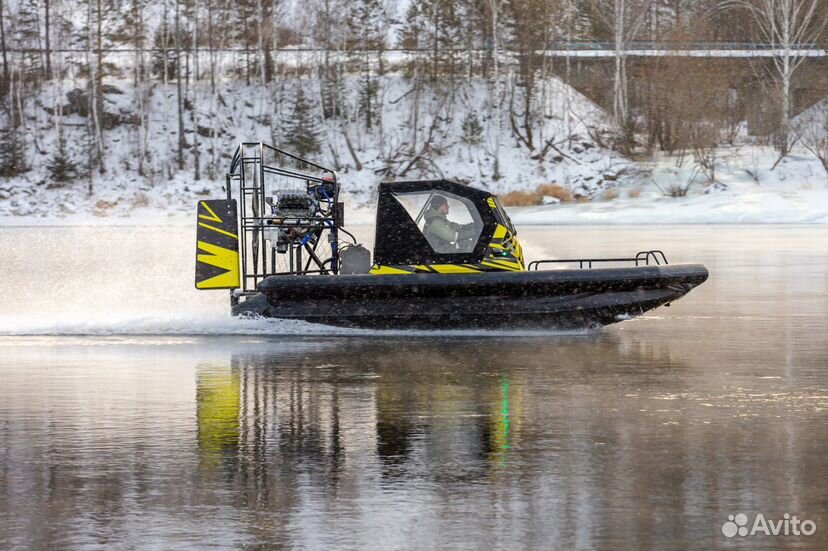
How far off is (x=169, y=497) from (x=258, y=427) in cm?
189

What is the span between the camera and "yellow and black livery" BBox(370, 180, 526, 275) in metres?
13.6

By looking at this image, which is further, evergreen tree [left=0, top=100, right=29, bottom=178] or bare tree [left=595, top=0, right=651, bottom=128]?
bare tree [left=595, top=0, right=651, bottom=128]

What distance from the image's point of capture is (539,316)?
43.6 feet

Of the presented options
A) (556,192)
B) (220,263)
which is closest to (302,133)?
(556,192)

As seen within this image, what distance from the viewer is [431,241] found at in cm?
1370

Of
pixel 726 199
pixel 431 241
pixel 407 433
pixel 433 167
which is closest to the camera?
pixel 407 433

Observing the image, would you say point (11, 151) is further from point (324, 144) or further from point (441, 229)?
point (441, 229)

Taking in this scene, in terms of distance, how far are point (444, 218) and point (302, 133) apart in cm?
4133

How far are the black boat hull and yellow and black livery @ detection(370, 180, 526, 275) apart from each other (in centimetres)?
35

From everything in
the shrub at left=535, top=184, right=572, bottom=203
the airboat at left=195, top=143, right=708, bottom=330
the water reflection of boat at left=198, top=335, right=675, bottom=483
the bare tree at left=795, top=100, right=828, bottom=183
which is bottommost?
the shrub at left=535, top=184, right=572, bottom=203

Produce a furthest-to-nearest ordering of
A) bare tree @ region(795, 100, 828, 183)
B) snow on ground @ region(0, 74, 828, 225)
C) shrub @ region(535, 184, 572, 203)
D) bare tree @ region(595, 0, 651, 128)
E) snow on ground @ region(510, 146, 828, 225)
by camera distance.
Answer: bare tree @ region(595, 0, 651, 128), bare tree @ region(795, 100, 828, 183), shrub @ region(535, 184, 572, 203), snow on ground @ region(0, 74, 828, 225), snow on ground @ region(510, 146, 828, 225)

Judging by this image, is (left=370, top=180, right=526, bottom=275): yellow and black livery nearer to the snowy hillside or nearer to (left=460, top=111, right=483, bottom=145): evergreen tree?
the snowy hillside

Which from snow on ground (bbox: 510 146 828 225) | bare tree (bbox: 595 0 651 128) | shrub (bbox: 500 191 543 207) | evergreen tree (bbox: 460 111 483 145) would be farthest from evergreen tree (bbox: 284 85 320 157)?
bare tree (bbox: 595 0 651 128)

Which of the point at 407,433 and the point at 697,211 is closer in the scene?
the point at 407,433
